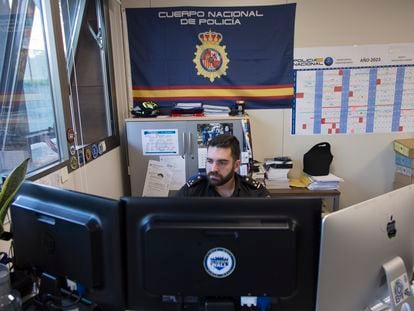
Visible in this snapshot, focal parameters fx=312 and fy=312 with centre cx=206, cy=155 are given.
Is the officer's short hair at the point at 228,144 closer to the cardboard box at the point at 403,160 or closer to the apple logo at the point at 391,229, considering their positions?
the apple logo at the point at 391,229

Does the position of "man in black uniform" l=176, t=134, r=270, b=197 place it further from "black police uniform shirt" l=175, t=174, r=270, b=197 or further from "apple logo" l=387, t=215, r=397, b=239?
"apple logo" l=387, t=215, r=397, b=239

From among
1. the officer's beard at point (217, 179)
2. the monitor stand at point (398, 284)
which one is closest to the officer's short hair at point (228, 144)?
the officer's beard at point (217, 179)

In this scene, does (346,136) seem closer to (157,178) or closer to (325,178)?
(325,178)

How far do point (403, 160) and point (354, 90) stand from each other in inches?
35.0

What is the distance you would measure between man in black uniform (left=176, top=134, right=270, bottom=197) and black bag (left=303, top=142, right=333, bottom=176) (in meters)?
1.45

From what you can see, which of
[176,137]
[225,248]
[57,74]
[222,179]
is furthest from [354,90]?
[225,248]

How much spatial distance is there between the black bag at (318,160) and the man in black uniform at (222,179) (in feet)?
4.75

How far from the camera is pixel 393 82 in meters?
3.26

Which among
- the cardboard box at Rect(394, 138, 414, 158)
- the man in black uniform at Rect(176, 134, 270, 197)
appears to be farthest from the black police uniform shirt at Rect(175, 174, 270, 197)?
the cardboard box at Rect(394, 138, 414, 158)

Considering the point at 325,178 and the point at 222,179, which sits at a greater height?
the point at 222,179

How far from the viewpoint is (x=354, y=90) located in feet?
10.8

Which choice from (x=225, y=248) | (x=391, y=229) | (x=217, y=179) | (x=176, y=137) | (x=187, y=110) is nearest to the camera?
(x=225, y=248)

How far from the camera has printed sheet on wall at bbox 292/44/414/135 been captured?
3225mm

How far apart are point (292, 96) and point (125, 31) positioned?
187 cm
